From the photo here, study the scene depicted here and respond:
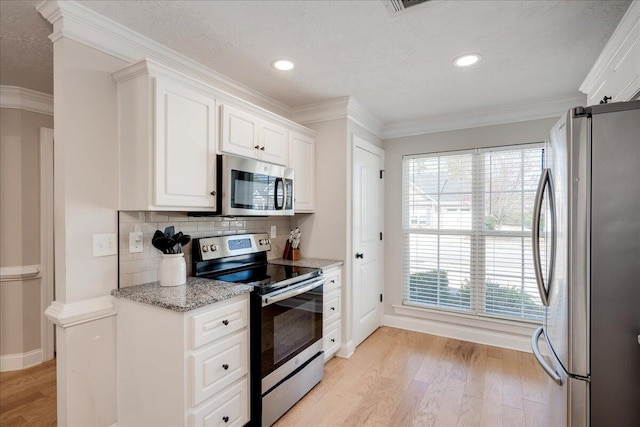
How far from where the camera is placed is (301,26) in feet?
6.07

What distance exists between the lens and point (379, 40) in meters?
2.00

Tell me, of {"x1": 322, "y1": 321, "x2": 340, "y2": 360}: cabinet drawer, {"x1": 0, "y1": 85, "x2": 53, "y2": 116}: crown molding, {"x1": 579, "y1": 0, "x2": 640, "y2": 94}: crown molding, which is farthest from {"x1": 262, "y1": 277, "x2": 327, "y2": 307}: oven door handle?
{"x1": 0, "y1": 85, "x2": 53, "y2": 116}: crown molding

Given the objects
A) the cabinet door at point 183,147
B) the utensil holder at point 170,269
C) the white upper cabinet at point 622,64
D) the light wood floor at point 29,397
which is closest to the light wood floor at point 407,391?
the light wood floor at point 29,397

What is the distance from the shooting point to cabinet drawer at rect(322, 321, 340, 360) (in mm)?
2766

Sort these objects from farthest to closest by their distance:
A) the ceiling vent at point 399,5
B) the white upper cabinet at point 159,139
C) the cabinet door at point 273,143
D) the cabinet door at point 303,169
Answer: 1. the cabinet door at point 303,169
2. the cabinet door at point 273,143
3. the white upper cabinet at point 159,139
4. the ceiling vent at point 399,5

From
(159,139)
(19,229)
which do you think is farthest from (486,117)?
(19,229)

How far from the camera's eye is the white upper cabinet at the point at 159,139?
178 centimetres

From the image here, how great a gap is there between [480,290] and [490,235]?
58 centimetres

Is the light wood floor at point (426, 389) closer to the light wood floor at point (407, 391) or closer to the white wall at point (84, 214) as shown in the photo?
the light wood floor at point (407, 391)

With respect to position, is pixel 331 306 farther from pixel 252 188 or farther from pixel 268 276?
pixel 252 188

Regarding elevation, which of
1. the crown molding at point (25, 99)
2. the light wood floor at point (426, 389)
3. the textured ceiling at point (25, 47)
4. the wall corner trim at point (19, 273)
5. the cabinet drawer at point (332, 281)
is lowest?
the light wood floor at point (426, 389)

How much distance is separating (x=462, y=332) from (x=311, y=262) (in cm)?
187

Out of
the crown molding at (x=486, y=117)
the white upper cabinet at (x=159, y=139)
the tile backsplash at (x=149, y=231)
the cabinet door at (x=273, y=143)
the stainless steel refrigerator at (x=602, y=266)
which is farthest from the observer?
the crown molding at (x=486, y=117)

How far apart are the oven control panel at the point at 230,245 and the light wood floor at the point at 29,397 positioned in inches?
55.2
